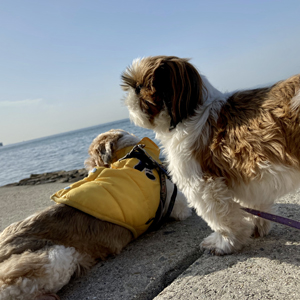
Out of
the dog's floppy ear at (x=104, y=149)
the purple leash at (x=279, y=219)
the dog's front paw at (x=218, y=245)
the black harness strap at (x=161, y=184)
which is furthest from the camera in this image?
the dog's floppy ear at (x=104, y=149)

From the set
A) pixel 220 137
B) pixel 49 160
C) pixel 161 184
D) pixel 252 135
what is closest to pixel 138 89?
pixel 220 137

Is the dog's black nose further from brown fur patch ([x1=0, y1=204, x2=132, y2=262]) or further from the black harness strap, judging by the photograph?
brown fur patch ([x1=0, y1=204, x2=132, y2=262])

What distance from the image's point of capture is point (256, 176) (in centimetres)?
192

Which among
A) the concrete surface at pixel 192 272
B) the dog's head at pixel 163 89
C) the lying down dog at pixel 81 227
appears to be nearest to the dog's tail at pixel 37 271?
the lying down dog at pixel 81 227

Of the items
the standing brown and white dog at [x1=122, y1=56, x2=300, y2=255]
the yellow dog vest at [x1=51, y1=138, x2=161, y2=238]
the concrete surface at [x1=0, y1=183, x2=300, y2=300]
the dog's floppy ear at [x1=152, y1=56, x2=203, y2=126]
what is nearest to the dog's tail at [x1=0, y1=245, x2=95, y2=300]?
the concrete surface at [x1=0, y1=183, x2=300, y2=300]

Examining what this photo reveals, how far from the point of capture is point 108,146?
3477 millimetres

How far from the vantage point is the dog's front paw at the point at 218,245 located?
87.4 inches

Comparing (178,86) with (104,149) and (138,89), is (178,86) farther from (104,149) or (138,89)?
(104,149)

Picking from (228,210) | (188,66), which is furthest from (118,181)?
(188,66)

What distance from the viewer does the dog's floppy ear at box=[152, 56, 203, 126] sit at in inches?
83.7

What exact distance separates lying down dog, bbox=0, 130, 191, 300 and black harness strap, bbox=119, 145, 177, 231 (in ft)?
0.05

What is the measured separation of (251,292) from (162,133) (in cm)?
140

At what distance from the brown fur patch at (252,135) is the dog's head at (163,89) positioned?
0.27 meters

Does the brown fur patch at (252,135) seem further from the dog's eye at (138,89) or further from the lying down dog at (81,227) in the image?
the lying down dog at (81,227)
